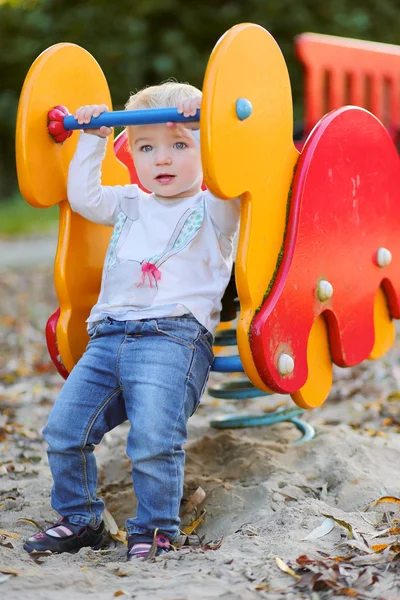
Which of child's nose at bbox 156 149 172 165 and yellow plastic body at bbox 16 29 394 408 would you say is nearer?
yellow plastic body at bbox 16 29 394 408

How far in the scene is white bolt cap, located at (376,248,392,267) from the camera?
297cm

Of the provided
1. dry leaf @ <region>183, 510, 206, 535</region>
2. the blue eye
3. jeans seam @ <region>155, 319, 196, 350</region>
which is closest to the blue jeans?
jeans seam @ <region>155, 319, 196, 350</region>

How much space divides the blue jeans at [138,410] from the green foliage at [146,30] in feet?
41.9

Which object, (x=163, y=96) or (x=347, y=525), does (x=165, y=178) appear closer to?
(x=163, y=96)

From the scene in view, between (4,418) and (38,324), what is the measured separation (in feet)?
7.28

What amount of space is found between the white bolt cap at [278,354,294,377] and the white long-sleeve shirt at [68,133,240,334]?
27cm

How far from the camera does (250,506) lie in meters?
2.77

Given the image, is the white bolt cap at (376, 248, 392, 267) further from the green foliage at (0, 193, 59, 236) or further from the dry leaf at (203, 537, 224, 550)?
the green foliage at (0, 193, 59, 236)

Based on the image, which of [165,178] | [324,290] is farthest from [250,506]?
[165,178]

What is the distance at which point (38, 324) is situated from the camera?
618cm

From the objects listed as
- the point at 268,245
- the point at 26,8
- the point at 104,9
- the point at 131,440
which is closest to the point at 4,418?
the point at 131,440

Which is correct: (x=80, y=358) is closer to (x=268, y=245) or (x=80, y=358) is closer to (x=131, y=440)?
(x=131, y=440)

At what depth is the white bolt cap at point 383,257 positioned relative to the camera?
2967 millimetres

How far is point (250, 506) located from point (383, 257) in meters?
1.00
